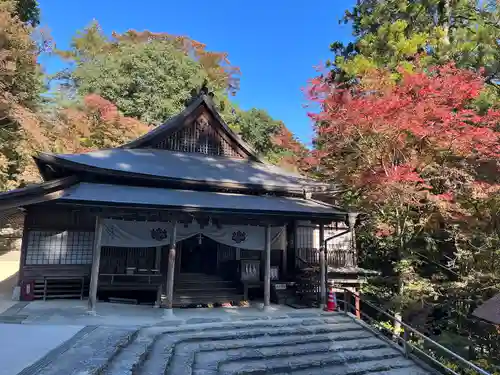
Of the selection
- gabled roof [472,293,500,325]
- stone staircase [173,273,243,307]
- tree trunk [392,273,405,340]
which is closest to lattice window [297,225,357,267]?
tree trunk [392,273,405,340]

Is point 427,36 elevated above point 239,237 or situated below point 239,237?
above

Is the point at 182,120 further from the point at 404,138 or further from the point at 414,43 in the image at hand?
the point at 414,43

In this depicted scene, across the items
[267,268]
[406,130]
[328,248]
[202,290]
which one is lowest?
[202,290]

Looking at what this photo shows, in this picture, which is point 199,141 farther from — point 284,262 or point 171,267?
point 171,267

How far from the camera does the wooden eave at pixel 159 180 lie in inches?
395

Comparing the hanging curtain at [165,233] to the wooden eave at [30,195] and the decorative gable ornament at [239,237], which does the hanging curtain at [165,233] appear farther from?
the wooden eave at [30,195]

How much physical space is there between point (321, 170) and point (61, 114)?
19794 millimetres

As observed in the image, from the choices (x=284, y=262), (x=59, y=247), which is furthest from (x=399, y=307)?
(x=59, y=247)

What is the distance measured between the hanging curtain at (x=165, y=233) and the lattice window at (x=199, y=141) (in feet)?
16.2

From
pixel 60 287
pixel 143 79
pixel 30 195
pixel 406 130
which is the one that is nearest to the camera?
pixel 30 195

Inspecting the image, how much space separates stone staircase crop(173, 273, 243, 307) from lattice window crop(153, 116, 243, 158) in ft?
17.2

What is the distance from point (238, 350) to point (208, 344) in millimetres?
643

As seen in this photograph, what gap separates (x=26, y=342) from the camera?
21.2 ft

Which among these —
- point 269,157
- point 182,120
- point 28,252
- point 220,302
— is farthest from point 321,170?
point 269,157
